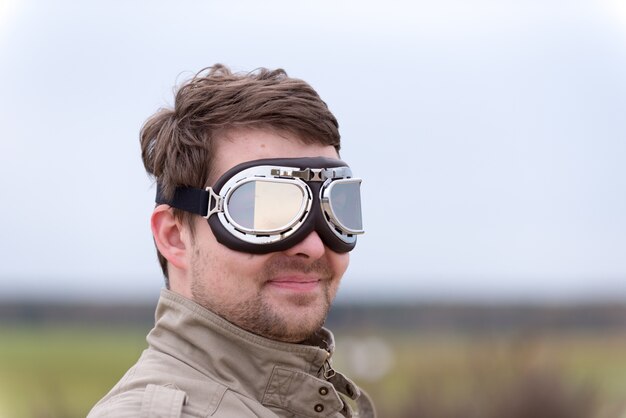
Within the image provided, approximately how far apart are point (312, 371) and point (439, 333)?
18810 millimetres

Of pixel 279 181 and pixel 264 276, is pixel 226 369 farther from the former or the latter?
pixel 279 181

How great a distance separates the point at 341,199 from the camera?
3592 millimetres

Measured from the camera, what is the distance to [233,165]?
3488mm

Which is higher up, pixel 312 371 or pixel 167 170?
pixel 167 170

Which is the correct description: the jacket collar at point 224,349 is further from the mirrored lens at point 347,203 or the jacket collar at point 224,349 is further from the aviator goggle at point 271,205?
the mirrored lens at point 347,203

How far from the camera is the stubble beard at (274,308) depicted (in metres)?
3.32

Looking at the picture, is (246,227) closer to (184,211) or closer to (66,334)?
(184,211)

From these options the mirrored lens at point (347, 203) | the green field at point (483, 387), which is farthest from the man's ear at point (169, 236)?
the green field at point (483, 387)

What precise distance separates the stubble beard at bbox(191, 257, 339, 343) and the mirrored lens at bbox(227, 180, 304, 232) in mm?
129

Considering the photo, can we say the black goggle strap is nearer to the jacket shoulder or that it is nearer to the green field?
the jacket shoulder

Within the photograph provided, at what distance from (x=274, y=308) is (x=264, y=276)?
112mm

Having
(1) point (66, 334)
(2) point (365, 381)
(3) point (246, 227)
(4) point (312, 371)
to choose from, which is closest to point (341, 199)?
(3) point (246, 227)

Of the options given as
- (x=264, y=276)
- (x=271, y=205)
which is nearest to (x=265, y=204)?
(x=271, y=205)

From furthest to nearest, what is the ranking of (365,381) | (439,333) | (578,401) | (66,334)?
(66,334), (439,333), (365,381), (578,401)
